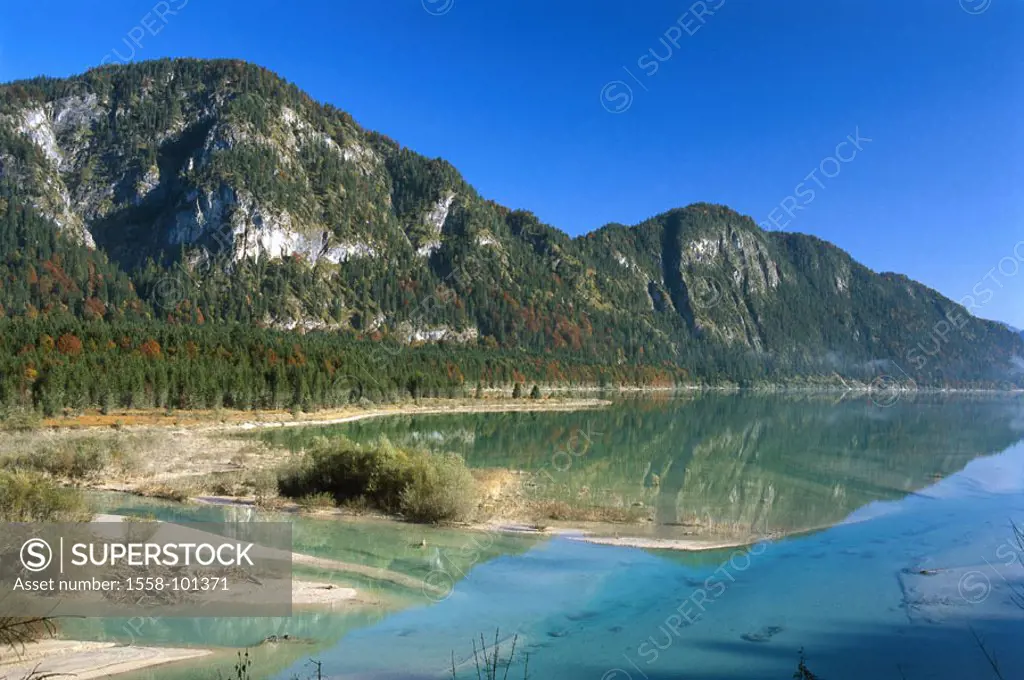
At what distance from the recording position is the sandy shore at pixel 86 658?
33.8ft

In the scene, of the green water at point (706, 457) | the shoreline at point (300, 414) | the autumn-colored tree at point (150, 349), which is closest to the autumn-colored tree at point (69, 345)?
the autumn-colored tree at point (150, 349)

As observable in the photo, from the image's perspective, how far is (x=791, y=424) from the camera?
82.2 meters

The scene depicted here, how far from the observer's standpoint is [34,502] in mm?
15281

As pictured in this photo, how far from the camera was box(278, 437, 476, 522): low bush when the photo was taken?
2288cm

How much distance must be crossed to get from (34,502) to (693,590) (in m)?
15.5

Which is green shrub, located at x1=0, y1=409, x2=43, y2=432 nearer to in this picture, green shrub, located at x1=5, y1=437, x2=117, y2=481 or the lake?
green shrub, located at x1=5, y1=437, x2=117, y2=481

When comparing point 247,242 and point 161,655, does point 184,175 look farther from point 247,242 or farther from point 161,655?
point 161,655

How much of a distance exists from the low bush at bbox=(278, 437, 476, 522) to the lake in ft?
3.40

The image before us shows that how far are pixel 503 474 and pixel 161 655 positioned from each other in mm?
24183

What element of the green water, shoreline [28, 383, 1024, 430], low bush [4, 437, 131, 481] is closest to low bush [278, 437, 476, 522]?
the green water

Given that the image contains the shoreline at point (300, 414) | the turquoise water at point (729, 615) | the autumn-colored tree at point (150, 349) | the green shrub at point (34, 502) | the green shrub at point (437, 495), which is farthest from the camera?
the autumn-colored tree at point (150, 349)

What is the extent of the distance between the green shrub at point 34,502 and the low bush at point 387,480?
9.54 metres

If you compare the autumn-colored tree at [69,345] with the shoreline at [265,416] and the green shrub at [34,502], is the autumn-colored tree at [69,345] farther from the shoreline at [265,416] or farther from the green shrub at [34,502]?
the green shrub at [34,502]

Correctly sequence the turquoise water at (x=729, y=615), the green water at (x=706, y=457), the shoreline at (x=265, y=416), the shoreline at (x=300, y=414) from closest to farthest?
1. the turquoise water at (x=729, y=615)
2. the green water at (x=706, y=457)
3. the shoreline at (x=265, y=416)
4. the shoreline at (x=300, y=414)
